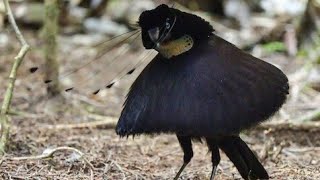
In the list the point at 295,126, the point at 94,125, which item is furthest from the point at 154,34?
the point at 94,125

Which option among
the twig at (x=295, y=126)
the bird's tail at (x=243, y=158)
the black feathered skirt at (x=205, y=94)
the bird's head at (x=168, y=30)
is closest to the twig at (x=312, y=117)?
the twig at (x=295, y=126)

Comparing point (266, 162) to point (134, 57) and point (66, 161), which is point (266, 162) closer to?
point (66, 161)

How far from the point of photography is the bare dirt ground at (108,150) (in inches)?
141

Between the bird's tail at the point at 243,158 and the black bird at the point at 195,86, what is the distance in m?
0.14

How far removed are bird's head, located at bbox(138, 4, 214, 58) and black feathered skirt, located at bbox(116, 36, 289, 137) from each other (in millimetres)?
47

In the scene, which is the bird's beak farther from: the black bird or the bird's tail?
the bird's tail

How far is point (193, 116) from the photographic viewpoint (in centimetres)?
285

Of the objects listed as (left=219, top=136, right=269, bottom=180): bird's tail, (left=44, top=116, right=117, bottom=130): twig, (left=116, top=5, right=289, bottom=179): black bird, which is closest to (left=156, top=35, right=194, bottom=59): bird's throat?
(left=116, top=5, right=289, bottom=179): black bird

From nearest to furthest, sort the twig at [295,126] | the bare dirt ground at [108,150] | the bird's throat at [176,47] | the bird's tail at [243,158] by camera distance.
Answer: the bird's throat at [176,47] < the bird's tail at [243,158] < the bare dirt ground at [108,150] < the twig at [295,126]

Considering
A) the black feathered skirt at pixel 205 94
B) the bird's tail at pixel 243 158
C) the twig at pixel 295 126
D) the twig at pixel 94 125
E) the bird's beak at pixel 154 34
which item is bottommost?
the twig at pixel 94 125

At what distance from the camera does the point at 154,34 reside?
2.93 metres

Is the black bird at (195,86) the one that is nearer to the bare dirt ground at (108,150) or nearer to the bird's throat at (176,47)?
the bird's throat at (176,47)

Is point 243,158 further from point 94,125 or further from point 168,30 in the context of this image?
point 94,125

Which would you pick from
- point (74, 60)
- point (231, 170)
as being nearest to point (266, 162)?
point (231, 170)
